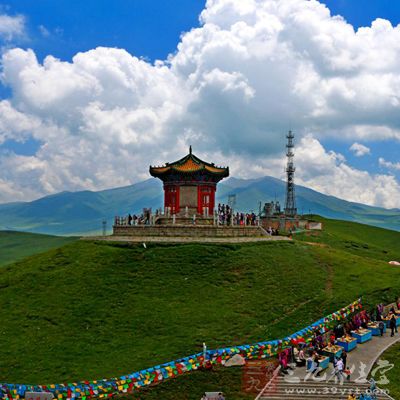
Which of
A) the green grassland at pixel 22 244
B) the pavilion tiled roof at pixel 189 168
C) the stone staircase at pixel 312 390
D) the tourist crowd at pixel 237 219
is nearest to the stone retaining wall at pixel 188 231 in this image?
the tourist crowd at pixel 237 219

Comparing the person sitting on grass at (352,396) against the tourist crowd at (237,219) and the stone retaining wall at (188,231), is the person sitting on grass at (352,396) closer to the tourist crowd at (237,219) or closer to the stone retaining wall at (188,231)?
the stone retaining wall at (188,231)

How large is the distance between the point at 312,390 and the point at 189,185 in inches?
1335

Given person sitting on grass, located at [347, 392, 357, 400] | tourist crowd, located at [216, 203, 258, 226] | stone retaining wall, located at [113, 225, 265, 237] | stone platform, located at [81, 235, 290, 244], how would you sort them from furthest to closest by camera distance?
1. tourist crowd, located at [216, 203, 258, 226]
2. stone retaining wall, located at [113, 225, 265, 237]
3. stone platform, located at [81, 235, 290, 244]
4. person sitting on grass, located at [347, 392, 357, 400]

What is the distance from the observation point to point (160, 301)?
33.9 metres

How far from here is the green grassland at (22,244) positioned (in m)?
103

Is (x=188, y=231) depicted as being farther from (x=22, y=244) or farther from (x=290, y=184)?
(x=22, y=244)

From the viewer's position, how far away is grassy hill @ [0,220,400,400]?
27.0 metres

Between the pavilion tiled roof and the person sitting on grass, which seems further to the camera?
the pavilion tiled roof

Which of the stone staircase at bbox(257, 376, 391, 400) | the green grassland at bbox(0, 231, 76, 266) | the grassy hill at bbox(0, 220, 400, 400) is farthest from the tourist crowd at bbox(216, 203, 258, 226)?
Result: the green grassland at bbox(0, 231, 76, 266)

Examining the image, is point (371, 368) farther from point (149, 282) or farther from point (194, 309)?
point (149, 282)

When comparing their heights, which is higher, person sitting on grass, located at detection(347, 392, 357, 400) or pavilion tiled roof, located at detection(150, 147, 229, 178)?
pavilion tiled roof, located at detection(150, 147, 229, 178)

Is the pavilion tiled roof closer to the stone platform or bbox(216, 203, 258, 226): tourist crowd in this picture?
bbox(216, 203, 258, 226): tourist crowd

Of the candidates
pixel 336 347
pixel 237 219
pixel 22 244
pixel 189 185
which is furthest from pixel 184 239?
pixel 22 244

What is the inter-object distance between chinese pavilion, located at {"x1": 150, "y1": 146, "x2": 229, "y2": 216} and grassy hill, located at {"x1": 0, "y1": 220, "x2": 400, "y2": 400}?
11.9 meters
